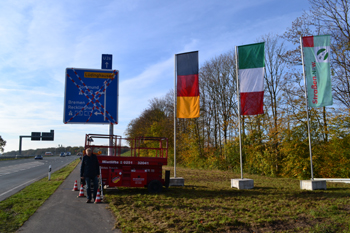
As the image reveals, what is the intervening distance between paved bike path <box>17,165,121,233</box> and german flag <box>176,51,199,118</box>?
672cm

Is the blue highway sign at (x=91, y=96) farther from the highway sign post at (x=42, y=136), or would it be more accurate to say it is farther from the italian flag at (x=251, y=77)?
the highway sign post at (x=42, y=136)

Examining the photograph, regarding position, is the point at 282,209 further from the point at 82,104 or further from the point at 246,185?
the point at 82,104

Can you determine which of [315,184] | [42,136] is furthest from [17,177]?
[42,136]

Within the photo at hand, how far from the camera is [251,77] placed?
42.5 ft

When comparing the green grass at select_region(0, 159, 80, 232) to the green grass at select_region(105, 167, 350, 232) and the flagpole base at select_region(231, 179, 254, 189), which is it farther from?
the flagpole base at select_region(231, 179, 254, 189)

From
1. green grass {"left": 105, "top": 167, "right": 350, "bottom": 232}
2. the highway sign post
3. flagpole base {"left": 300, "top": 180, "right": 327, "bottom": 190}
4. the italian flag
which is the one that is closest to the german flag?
the italian flag

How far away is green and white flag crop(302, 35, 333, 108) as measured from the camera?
12194 mm

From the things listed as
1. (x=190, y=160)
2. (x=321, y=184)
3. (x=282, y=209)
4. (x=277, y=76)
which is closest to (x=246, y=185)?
(x=321, y=184)

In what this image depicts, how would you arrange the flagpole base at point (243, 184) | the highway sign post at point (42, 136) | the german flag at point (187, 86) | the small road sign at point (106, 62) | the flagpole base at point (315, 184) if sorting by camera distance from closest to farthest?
the flagpole base at point (315, 184)
the flagpole base at point (243, 184)
the german flag at point (187, 86)
the small road sign at point (106, 62)
the highway sign post at point (42, 136)

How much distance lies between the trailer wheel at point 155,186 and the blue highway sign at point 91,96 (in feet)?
17.5

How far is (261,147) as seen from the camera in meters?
23.1

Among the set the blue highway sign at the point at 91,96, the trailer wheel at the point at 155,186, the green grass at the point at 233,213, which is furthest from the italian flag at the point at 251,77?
the blue highway sign at the point at 91,96

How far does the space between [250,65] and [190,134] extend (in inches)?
917

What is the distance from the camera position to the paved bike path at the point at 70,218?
6.07 m
